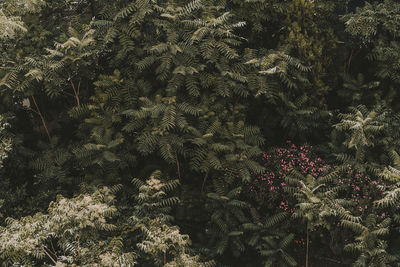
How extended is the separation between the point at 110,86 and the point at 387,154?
5.23 meters

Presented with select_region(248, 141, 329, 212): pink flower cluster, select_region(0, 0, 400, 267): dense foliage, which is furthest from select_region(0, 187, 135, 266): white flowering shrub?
select_region(248, 141, 329, 212): pink flower cluster

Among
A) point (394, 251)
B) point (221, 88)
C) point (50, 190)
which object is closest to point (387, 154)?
point (394, 251)

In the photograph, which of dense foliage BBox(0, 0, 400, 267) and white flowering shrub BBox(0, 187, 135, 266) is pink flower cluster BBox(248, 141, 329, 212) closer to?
dense foliage BBox(0, 0, 400, 267)

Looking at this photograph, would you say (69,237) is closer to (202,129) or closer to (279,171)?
(202,129)

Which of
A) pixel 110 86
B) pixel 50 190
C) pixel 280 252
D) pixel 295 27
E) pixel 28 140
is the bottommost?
pixel 280 252

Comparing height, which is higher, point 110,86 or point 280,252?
point 110,86

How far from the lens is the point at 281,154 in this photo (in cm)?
776

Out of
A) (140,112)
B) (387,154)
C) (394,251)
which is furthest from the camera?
(387,154)

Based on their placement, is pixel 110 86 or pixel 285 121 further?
pixel 285 121

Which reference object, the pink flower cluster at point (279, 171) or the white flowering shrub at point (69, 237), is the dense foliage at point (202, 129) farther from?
the white flowering shrub at point (69, 237)

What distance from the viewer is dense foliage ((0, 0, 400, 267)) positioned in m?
6.66

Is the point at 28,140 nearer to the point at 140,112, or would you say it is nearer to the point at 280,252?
the point at 140,112

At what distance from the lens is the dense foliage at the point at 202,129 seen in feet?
21.9

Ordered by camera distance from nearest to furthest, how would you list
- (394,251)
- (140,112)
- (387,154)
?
(394,251), (140,112), (387,154)
